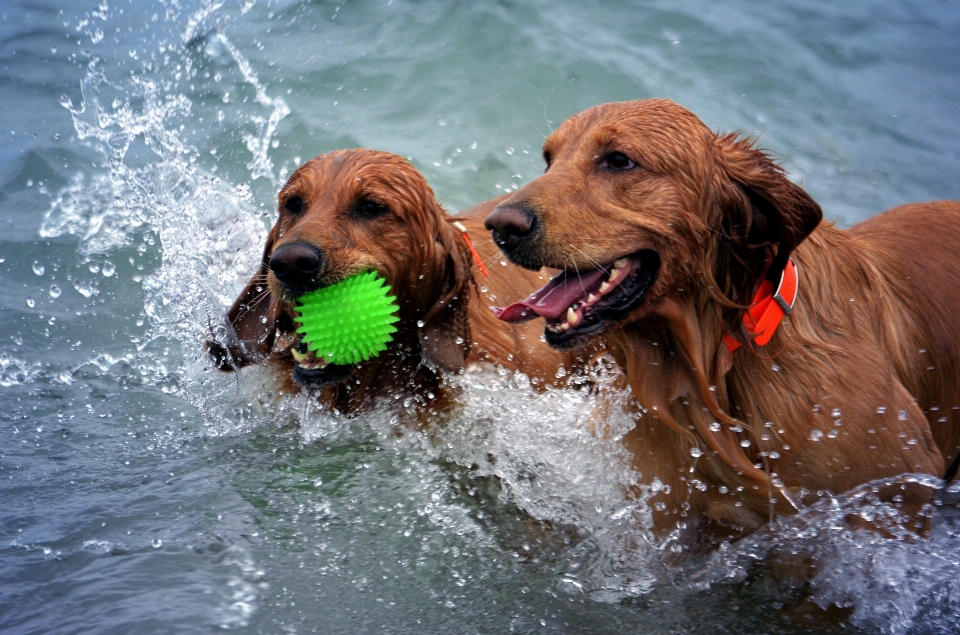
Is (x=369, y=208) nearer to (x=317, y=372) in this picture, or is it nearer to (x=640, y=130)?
(x=317, y=372)

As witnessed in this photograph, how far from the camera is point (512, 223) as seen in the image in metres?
3.18

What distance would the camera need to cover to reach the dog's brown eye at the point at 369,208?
4484 mm

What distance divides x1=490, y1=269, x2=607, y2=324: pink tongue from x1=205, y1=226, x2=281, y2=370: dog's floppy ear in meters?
2.08

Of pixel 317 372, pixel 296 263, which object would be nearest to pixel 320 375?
pixel 317 372

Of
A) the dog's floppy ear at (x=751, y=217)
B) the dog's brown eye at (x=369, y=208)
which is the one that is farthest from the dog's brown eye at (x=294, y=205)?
the dog's floppy ear at (x=751, y=217)

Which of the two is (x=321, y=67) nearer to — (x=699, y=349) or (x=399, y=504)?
(x=399, y=504)

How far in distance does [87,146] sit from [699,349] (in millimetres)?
6954

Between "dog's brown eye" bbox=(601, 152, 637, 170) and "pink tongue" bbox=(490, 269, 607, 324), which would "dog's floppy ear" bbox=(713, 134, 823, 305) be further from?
"pink tongue" bbox=(490, 269, 607, 324)

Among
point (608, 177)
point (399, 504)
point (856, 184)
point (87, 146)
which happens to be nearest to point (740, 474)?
point (608, 177)

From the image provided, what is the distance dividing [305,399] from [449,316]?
3.26ft

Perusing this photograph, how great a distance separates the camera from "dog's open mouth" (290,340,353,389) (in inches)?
177

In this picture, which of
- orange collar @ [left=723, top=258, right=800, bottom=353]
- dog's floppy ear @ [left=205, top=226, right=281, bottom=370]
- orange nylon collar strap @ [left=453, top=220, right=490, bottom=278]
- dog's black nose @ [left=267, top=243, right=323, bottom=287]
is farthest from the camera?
dog's floppy ear @ [left=205, top=226, right=281, bottom=370]

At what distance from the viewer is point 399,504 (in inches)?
172

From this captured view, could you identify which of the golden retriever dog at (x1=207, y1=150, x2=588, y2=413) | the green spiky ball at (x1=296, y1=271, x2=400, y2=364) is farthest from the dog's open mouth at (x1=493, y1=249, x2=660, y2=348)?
the golden retriever dog at (x1=207, y1=150, x2=588, y2=413)
